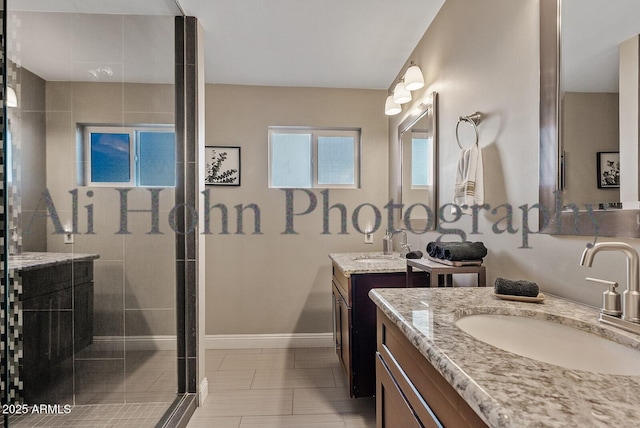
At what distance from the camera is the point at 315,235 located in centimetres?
321

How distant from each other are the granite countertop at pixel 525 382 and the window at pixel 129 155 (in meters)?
1.35

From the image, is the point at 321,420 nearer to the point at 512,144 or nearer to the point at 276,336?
the point at 276,336

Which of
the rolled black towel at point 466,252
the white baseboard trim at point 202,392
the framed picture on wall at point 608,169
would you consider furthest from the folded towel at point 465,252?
the white baseboard trim at point 202,392

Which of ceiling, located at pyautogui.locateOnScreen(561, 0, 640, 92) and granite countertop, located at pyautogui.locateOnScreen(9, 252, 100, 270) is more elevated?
ceiling, located at pyautogui.locateOnScreen(561, 0, 640, 92)

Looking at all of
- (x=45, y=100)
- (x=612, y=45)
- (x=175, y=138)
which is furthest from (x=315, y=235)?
(x=612, y=45)

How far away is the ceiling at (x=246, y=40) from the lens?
122cm

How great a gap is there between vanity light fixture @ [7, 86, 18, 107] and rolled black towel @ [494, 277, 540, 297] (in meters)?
1.60

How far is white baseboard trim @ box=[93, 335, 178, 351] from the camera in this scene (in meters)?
1.53

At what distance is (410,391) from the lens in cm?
90

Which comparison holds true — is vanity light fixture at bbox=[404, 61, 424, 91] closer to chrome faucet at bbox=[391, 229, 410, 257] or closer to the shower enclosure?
chrome faucet at bbox=[391, 229, 410, 257]

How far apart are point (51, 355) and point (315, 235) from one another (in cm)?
220

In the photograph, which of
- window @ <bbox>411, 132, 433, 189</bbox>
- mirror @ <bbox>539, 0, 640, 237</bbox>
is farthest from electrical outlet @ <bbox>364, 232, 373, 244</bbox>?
mirror @ <bbox>539, 0, 640, 237</bbox>

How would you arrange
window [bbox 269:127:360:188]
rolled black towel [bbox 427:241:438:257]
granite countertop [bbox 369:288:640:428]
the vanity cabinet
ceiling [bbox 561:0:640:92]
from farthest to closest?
1. window [bbox 269:127:360:188]
2. rolled black towel [bbox 427:241:438:257]
3. ceiling [bbox 561:0:640:92]
4. the vanity cabinet
5. granite countertop [bbox 369:288:640:428]

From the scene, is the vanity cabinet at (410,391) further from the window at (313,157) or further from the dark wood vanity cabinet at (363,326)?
the window at (313,157)
